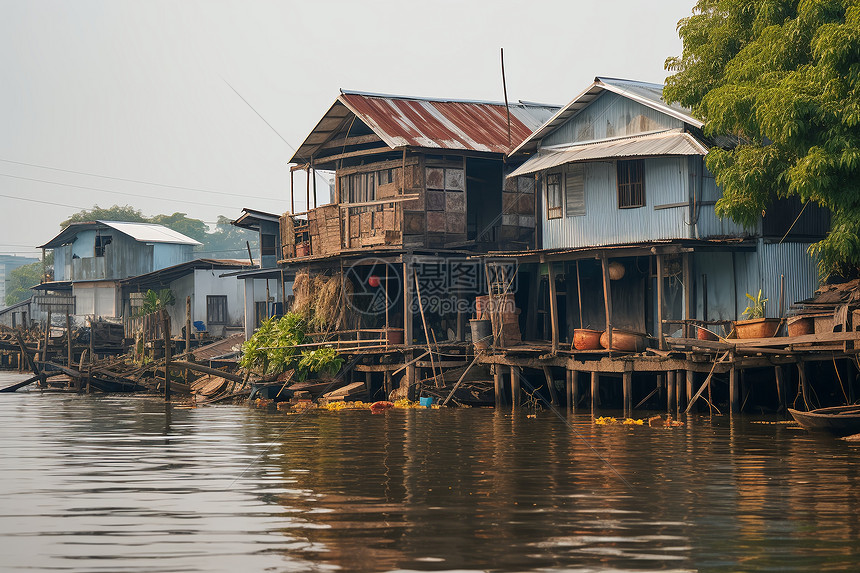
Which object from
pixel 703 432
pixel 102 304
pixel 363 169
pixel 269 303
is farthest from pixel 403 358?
pixel 102 304

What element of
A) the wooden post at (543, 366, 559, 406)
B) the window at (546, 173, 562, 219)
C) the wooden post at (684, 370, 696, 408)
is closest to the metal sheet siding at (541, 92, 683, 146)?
the window at (546, 173, 562, 219)

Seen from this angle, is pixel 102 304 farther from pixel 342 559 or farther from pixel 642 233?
pixel 342 559

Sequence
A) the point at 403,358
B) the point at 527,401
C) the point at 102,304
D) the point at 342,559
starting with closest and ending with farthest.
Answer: the point at 342,559 < the point at 527,401 < the point at 403,358 < the point at 102,304

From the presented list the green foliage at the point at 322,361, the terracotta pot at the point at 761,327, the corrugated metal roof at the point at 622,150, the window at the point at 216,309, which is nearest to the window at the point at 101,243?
the window at the point at 216,309

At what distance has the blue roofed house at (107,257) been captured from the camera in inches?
2096

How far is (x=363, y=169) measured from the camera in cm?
3139

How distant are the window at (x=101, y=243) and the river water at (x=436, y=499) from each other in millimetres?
35069

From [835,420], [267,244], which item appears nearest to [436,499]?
[835,420]

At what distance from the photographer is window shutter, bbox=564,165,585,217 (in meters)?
27.1

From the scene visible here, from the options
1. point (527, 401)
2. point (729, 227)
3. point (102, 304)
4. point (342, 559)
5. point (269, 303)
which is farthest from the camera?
point (102, 304)

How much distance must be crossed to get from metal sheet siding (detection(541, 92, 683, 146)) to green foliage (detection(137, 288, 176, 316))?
2455 cm

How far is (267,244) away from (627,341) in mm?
21037

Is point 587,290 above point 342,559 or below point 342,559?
above

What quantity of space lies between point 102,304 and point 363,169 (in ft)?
89.4
